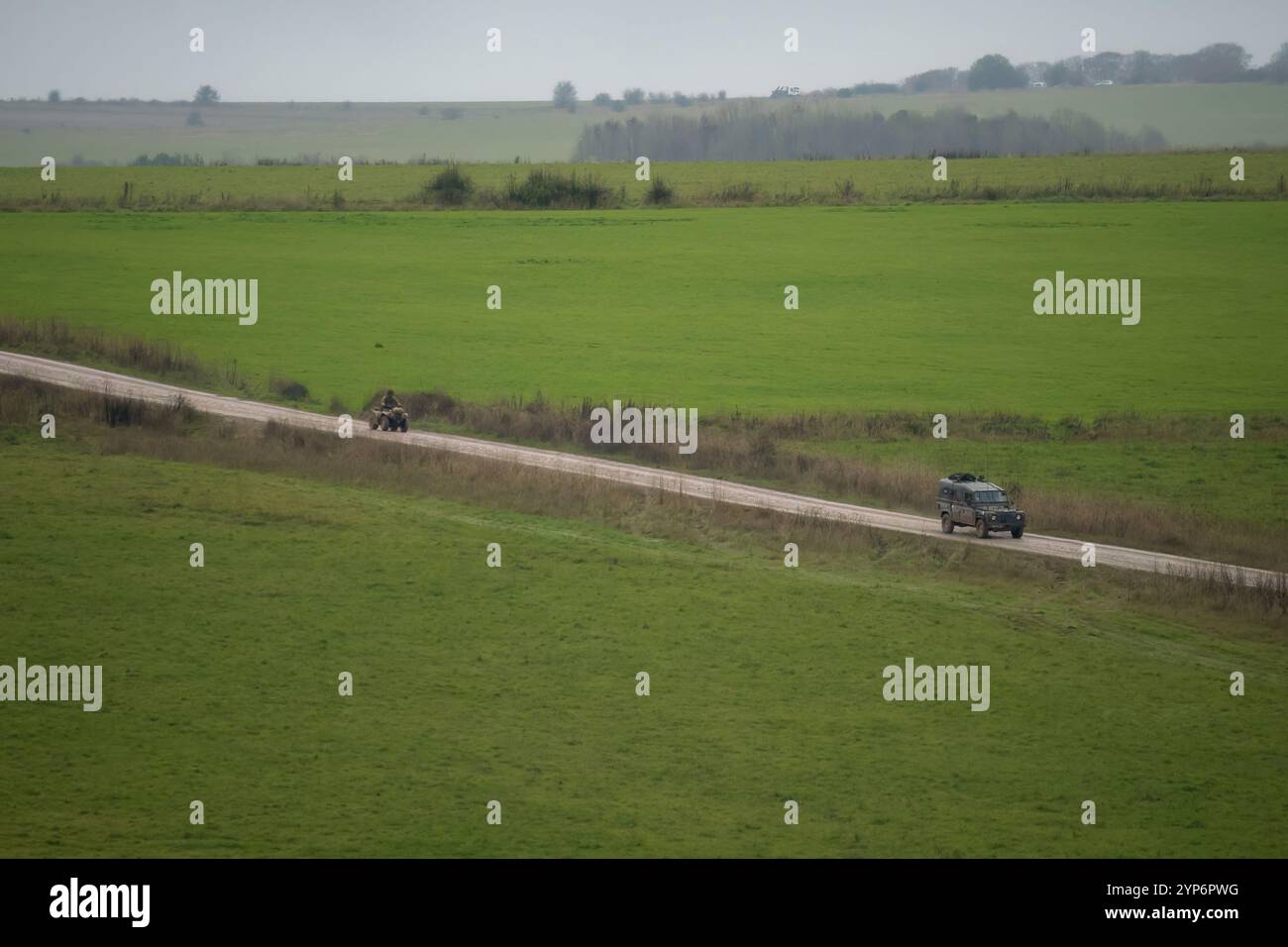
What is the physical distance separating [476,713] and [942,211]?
64455mm

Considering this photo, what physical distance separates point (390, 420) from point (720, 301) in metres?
26.5

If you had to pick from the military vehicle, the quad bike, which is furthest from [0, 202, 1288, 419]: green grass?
the military vehicle

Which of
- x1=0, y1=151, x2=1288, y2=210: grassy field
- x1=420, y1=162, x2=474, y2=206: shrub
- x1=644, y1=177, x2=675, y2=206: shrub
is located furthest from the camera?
x1=644, y1=177, x2=675, y2=206: shrub

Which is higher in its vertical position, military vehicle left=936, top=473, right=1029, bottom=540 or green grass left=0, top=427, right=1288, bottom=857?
military vehicle left=936, top=473, right=1029, bottom=540

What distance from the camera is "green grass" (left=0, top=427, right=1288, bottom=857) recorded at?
2242cm

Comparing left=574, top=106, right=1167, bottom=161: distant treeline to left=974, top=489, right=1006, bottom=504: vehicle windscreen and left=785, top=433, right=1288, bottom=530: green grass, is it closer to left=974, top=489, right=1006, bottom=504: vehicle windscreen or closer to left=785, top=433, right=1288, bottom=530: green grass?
left=785, top=433, right=1288, bottom=530: green grass

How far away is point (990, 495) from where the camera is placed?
3759 centimetres

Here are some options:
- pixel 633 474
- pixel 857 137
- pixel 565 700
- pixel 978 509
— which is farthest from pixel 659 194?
pixel 857 137

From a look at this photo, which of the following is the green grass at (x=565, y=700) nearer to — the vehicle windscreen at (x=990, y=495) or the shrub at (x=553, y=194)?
the vehicle windscreen at (x=990, y=495)

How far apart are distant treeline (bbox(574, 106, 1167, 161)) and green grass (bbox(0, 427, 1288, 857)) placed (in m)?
117

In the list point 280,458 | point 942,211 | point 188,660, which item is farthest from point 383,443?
point 942,211

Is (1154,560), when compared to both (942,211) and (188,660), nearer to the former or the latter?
(188,660)

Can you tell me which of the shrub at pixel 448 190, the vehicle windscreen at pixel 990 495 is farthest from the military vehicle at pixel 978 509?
the shrub at pixel 448 190

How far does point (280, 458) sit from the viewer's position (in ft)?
140
